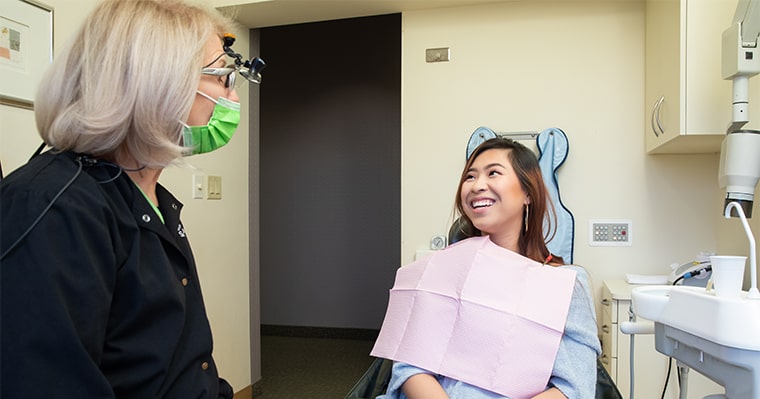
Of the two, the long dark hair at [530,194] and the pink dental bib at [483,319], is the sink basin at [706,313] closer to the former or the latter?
the pink dental bib at [483,319]

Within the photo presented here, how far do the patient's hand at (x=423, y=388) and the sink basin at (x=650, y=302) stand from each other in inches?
11.2

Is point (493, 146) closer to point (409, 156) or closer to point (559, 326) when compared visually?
point (559, 326)

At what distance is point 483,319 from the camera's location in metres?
1.18

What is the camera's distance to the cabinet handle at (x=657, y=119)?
6.86ft

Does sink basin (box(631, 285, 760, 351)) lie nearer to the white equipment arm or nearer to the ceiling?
the white equipment arm

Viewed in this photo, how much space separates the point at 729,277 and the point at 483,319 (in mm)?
499

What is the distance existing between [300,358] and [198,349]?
2.87 m

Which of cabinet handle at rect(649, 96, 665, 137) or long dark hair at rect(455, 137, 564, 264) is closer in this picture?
long dark hair at rect(455, 137, 564, 264)

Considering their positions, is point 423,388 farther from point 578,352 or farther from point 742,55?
point 742,55

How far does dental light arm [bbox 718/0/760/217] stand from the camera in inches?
53.6

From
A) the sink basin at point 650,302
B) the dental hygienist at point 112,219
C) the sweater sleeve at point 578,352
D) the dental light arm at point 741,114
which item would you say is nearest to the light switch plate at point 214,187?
the dental hygienist at point 112,219

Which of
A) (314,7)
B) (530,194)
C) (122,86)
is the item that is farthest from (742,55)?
(314,7)

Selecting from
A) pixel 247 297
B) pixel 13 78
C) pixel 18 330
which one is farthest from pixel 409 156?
pixel 18 330

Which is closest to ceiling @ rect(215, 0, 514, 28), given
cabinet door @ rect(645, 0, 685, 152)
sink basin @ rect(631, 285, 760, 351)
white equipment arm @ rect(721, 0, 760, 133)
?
cabinet door @ rect(645, 0, 685, 152)
